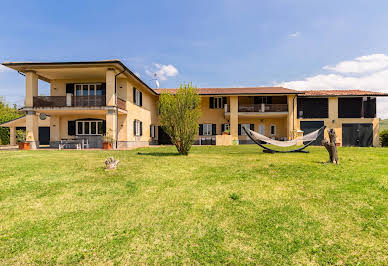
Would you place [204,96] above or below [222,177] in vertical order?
above

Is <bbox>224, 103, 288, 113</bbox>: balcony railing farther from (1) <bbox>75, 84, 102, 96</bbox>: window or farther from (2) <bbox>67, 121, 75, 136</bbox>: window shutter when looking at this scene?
(2) <bbox>67, 121, 75, 136</bbox>: window shutter

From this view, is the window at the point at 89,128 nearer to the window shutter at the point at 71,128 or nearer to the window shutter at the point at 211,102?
the window shutter at the point at 71,128

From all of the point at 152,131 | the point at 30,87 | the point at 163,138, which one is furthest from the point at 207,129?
the point at 30,87

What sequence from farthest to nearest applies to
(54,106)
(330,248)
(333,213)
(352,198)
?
(54,106) → (352,198) → (333,213) → (330,248)

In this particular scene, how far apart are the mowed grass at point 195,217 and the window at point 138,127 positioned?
11.2 m

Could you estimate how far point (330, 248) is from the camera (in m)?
3.14

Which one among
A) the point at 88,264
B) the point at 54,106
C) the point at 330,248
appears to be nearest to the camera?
the point at 88,264

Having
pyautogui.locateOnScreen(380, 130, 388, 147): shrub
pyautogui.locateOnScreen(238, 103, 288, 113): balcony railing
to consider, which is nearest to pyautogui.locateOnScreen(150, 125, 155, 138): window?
pyautogui.locateOnScreen(238, 103, 288, 113): balcony railing

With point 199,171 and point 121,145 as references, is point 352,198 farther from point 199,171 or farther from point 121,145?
point 121,145

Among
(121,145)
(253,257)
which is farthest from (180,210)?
(121,145)

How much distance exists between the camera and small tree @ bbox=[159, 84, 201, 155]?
10211 mm

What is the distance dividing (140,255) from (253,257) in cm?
154

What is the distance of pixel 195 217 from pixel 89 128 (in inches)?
617

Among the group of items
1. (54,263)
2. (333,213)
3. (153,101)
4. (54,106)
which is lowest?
(54,263)
